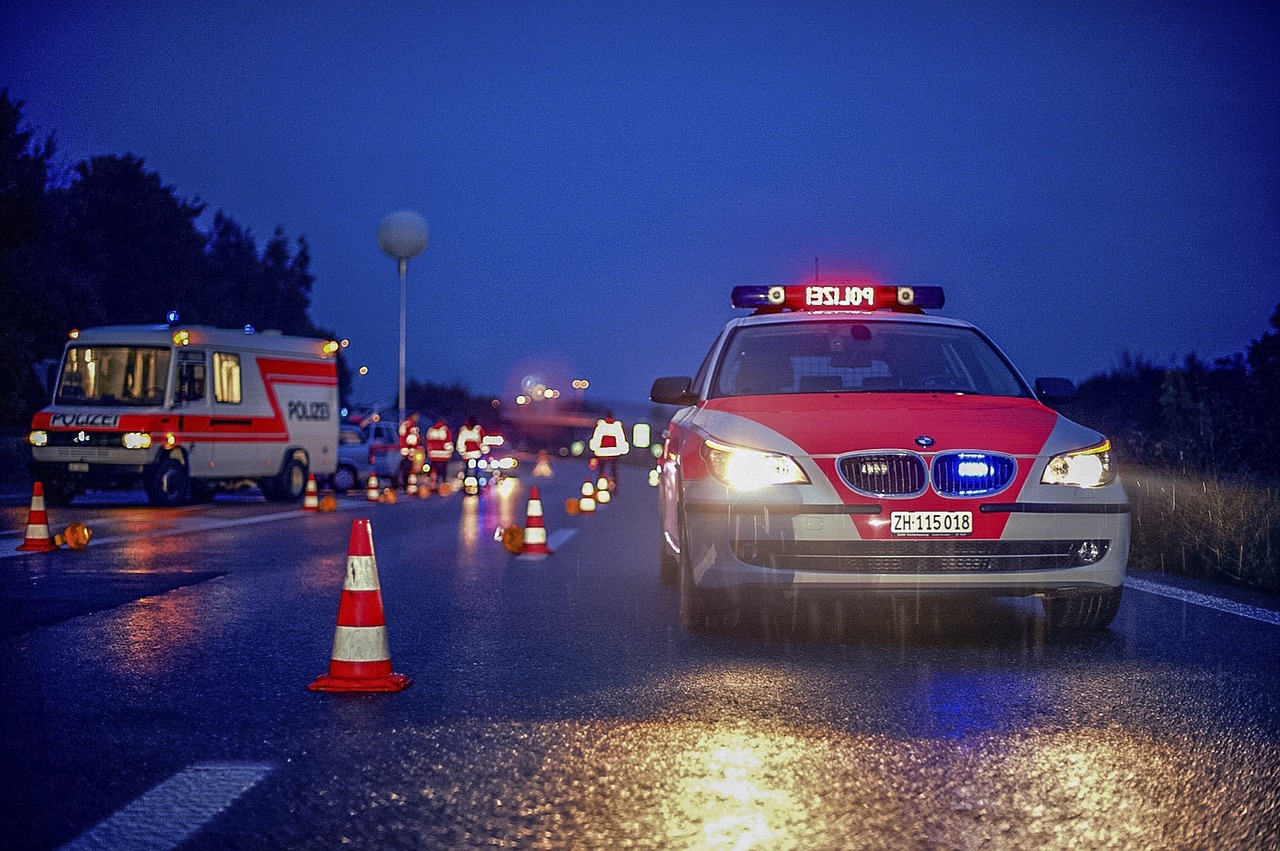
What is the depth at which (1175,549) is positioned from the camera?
1227 cm

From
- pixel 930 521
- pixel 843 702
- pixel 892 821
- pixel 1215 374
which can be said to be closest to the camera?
pixel 892 821

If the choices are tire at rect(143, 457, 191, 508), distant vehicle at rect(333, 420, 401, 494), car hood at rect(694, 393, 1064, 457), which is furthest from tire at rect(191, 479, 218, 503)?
car hood at rect(694, 393, 1064, 457)

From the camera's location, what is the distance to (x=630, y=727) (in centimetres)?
539

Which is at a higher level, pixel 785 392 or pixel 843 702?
pixel 785 392

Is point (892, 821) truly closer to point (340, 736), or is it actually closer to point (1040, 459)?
point (340, 736)

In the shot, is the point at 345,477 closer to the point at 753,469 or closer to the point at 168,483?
the point at 168,483

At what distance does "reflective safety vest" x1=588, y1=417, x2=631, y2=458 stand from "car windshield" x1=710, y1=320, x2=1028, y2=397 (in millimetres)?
17397

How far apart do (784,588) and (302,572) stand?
5.52 m

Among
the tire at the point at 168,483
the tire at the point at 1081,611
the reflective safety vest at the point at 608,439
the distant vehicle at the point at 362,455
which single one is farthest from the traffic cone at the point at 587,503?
the tire at the point at 1081,611

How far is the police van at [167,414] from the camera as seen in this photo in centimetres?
2139

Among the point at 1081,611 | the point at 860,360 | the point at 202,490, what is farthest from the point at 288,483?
the point at 1081,611

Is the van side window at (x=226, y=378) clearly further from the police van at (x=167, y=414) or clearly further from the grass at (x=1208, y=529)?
the grass at (x=1208, y=529)

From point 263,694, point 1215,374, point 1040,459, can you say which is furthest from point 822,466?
point 1215,374

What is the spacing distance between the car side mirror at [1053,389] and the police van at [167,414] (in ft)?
52.1
